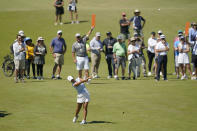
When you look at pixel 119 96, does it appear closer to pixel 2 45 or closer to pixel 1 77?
pixel 1 77

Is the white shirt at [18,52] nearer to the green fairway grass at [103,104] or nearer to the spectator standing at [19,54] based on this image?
the spectator standing at [19,54]

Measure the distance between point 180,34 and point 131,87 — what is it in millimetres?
3997

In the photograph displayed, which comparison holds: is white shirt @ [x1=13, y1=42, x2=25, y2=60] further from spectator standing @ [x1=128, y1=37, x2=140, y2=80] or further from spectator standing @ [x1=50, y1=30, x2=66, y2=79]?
spectator standing @ [x1=128, y1=37, x2=140, y2=80]

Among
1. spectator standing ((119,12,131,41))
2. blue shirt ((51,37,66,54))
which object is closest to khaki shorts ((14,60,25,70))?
blue shirt ((51,37,66,54))

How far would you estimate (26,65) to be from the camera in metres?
25.0

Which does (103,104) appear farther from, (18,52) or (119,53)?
(119,53)

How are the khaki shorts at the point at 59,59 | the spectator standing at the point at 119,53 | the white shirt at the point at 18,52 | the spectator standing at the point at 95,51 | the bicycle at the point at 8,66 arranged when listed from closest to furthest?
1. the white shirt at the point at 18,52
2. the spectator standing at the point at 119,53
3. the khaki shorts at the point at 59,59
4. the spectator standing at the point at 95,51
5. the bicycle at the point at 8,66

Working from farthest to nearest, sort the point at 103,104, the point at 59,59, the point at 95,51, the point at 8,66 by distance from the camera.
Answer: the point at 8,66, the point at 95,51, the point at 59,59, the point at 103,104

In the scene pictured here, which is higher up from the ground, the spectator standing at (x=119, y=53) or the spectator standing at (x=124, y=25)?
the spectator standing at (x=124, y=25)

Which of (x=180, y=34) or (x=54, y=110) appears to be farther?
(x=180, y=34)

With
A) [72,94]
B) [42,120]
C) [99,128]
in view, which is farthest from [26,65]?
[99,128]

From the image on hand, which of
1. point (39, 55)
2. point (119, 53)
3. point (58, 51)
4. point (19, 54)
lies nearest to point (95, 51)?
point (119, 53)

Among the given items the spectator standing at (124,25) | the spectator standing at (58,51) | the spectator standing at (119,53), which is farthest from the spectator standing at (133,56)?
the spectator standing at (124,25)

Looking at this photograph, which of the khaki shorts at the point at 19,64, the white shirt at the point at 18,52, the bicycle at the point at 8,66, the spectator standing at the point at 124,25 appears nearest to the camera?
the white shirt at the point at 18,52
